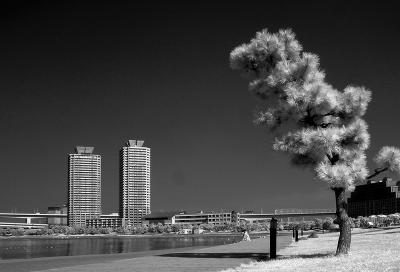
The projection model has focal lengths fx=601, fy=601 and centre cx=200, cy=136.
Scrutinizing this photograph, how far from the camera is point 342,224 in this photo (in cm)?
2414

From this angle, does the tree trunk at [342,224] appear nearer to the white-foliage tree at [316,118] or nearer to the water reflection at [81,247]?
the white-foliage tree at [316,118]

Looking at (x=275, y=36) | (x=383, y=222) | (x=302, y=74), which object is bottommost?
(x=383, y=222)

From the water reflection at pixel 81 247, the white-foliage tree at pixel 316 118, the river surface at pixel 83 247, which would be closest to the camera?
the white-foliage tree at pixel 316 118

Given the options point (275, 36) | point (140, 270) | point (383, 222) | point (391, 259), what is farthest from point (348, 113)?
point (383, 222)

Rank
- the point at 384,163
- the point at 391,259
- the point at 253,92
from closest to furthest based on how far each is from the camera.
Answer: the point at 391,259, the point at 384,163, the point at 253,92

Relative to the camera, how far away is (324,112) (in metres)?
24.2

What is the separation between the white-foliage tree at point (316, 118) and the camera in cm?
2362

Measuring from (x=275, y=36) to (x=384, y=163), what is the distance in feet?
22.4

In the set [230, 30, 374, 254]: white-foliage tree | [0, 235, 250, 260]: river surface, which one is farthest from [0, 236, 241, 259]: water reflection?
[230, 30, 374, 254]: white-foliage tree

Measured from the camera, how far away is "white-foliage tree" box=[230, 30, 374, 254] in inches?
930

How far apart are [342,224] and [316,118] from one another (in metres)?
4.41

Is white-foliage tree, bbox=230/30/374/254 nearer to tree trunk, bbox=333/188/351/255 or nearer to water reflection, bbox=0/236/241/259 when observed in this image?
Answer: tree trunk, bbox=333/188/351/255

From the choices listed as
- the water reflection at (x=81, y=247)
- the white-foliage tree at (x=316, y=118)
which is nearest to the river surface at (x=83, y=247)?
the water reflection at (x=81, y=247)

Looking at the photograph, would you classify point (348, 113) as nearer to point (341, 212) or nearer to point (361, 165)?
point (361, 165)
